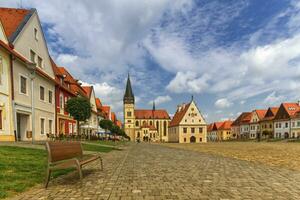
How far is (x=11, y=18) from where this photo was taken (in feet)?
71.4

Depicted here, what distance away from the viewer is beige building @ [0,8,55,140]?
1928cm

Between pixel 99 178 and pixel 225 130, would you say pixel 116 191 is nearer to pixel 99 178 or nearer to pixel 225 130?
pixel 99 178

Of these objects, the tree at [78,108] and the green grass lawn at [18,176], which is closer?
the green grass lawn at [18,176]

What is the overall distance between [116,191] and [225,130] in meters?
Answer: 122

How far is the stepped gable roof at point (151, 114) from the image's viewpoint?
125 metres

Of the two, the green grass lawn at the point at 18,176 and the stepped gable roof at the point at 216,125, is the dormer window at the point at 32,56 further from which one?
the stepped gable roof at the point at 216,125

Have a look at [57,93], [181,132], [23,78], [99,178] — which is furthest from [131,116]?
[99,178]

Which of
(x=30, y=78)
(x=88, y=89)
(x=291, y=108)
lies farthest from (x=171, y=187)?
(x=291, y=108)

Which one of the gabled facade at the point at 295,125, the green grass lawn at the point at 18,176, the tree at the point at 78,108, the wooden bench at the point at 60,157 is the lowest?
the gabled facade at the point at 295,125

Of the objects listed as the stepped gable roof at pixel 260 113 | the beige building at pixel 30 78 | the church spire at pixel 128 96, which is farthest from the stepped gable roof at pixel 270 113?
the beige building at pixel 30 78

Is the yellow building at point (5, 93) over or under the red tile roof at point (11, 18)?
under

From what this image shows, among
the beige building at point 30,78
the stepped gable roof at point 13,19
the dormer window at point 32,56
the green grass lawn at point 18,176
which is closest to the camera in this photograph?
the green grass lawn at point 18,176

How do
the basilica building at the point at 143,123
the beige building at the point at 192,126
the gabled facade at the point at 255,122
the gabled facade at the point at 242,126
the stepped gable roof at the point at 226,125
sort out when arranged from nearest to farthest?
the beige building at the point at 192,126
the gabled facade at the point at 255,122
the gabled facade at the point at 242,126
the basilica building at the point at 143,123
the stepped gable roof at the point at 226,125

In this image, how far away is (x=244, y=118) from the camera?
10119 centimetres
